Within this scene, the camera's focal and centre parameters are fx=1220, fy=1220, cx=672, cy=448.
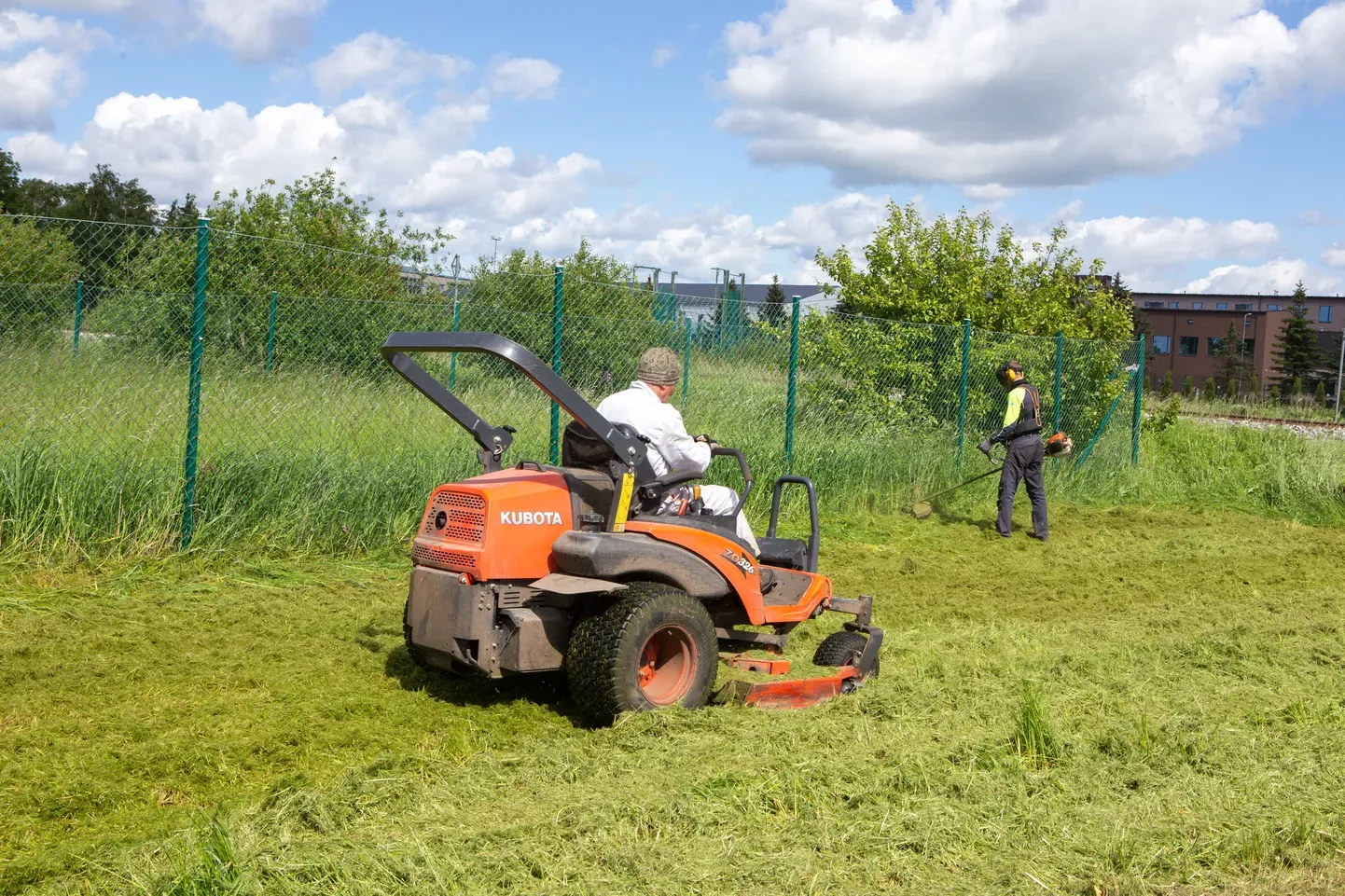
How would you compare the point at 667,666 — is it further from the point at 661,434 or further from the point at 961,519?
the point at 961,519

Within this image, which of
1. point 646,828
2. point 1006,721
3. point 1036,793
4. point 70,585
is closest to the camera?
point 646,828

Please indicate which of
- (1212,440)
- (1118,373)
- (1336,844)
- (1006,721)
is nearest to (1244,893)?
(1336,844)

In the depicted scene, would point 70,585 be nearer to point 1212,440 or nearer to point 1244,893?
point 1244,893

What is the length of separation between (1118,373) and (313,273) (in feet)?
36.3

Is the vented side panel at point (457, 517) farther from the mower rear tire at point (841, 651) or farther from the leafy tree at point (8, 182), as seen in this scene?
the leafy tree at point (8, 182)

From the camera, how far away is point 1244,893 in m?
3.42

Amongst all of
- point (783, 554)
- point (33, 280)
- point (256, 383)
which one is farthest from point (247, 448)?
point (783, 554)

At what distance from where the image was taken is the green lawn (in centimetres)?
354

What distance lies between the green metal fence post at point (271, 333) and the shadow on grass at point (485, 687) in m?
3.05

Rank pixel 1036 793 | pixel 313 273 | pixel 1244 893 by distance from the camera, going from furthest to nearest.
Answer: pixel 313 273 → pixel 1036 793 → pixel 1244 893

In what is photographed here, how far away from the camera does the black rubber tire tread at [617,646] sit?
194 inches

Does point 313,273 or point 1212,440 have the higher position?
point 313,273

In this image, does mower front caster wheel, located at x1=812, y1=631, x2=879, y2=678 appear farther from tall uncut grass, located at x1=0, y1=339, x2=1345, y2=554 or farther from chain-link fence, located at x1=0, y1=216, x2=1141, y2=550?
chain-link fence, located at x1=0, y1=216, x2=1141, y2=550

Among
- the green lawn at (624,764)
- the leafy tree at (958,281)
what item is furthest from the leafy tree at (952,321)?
the green lawn at (624,764)
